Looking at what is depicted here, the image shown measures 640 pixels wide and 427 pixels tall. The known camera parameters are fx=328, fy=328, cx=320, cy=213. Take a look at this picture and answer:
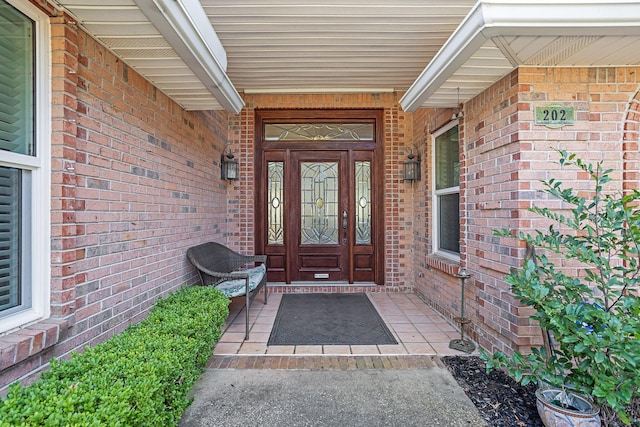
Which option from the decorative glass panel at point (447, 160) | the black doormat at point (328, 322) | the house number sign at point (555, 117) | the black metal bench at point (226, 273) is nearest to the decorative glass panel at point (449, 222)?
the decorative glass panel at point (447, 160)

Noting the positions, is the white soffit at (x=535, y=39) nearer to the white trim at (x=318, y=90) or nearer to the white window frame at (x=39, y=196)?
the white trim at (x=318, y=90)

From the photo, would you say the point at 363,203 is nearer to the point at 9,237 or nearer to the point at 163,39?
the point at 163,39

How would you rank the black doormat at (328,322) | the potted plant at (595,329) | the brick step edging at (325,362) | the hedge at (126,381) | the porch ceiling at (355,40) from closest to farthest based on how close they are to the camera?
the hedge at (126,381), the potted plant at (595,329), the porch ceiling at (355,40), the brick step edging at (325,362), the black doormat at (328,322)

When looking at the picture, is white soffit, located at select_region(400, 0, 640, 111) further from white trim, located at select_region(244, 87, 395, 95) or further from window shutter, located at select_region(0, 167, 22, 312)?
window shutter, located at select_region(0, 167, 22, 312)

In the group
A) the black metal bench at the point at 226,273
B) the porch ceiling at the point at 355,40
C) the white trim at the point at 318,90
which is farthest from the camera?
the white trim at the point at 318,90

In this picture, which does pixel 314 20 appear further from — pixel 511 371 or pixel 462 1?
pixel 511 371

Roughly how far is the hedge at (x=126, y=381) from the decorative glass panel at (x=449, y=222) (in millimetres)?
2680

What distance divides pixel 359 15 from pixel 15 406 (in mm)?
3063

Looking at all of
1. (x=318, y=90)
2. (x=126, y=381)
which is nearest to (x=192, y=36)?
(x=126, y=381)

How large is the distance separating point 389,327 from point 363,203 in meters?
2.08

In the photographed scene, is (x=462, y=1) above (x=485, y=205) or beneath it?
above

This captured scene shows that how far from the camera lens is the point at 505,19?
5.89 ft

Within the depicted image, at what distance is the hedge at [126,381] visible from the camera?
1.11 metres

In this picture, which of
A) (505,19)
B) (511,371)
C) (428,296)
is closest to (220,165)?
(428,296)
